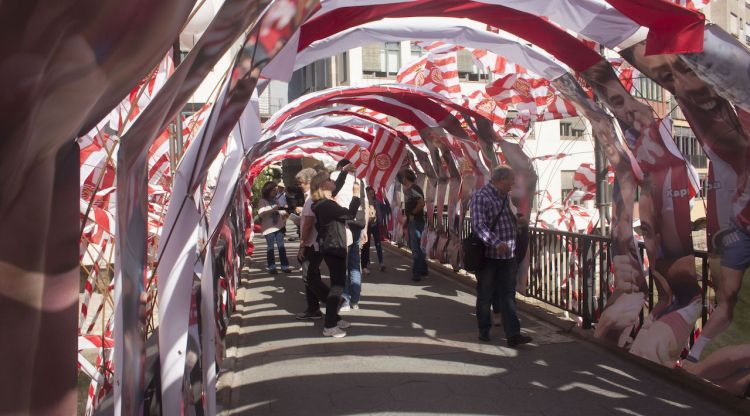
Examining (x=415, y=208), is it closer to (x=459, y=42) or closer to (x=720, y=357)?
(x=459, y=42)

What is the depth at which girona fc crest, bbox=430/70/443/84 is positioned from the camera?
1075 cm

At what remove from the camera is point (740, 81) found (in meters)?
4.14

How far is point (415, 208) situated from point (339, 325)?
14.7 ft

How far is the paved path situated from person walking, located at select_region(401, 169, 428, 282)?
2702mm

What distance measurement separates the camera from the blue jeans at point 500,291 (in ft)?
20.3

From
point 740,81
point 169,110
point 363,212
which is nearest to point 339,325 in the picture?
point 363,212

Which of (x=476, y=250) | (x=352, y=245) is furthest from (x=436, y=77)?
(x=476, y=250)

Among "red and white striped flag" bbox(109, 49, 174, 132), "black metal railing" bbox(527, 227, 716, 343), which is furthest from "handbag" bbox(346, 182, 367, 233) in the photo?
"red and white striped flag" bbox(109, 49, 174, 132)

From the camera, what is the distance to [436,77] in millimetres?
10828

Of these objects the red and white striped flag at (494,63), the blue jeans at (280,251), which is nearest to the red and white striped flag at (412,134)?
the blue jeans at (280,251)

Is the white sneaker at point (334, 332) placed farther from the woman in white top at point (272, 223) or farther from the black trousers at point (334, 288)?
the woman in white top at point (272, 223)

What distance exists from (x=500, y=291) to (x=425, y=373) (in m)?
1.28

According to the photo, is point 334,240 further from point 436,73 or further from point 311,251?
point 436,73

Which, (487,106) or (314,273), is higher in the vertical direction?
(487,106)
